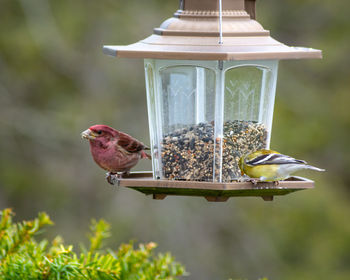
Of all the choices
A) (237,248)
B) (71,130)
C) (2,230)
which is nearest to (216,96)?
(2,230)

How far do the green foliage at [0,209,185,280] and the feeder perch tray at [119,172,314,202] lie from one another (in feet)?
1.15

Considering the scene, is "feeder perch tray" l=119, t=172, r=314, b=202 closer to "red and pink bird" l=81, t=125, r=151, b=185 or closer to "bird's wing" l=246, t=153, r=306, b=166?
"bird's wing" l=246, t=153, r=306, b=166

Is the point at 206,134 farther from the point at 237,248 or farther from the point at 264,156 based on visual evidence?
the point at 237,248

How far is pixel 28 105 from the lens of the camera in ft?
37.7

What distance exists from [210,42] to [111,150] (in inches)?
47.6

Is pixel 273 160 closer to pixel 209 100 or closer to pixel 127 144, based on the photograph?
pixel 209 100

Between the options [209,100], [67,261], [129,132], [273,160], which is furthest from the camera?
[129,132]

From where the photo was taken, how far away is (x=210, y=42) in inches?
165

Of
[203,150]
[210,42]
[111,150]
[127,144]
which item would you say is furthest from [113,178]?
[210,42]

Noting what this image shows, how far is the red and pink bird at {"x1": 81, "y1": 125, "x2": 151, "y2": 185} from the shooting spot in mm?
5008

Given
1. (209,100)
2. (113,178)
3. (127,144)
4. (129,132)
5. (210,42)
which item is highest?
(210,42)

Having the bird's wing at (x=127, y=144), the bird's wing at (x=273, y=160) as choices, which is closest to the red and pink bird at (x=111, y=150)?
the bird's wing at (x=127, y=144)

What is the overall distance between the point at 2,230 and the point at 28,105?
25.1 feet

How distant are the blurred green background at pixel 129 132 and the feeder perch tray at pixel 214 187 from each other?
6.22 metres
